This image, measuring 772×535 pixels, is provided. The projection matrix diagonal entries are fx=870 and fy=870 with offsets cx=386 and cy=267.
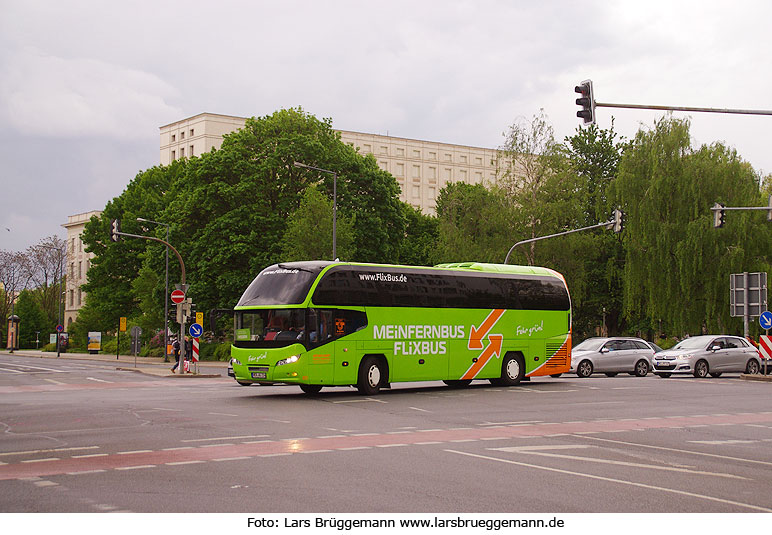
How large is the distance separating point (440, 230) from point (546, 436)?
1813 inches

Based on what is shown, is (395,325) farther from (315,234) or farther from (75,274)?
(75,274)

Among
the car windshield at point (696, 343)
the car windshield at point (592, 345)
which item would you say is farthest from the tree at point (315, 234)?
the car windshield at point (696, 343)

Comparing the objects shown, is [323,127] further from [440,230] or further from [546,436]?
[546,436]

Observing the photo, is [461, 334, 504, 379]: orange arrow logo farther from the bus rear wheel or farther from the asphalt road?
the asphalt road

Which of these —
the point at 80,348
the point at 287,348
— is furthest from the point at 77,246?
the point at 287,348

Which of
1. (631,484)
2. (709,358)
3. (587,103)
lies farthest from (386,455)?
(709,358)

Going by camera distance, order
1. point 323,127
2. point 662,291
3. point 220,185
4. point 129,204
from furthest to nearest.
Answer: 1. point 129,204
2. point 323,127
3. point 220,185
4. point 662,291

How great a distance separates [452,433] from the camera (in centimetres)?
1398

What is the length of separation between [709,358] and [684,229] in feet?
58.5

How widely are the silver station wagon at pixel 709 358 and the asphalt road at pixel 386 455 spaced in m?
11.0

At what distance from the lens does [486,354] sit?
25.8 m

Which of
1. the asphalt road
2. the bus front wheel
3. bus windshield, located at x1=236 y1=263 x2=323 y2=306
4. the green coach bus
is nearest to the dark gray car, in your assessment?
the green coach bus

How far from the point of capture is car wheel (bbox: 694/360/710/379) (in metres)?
32.0

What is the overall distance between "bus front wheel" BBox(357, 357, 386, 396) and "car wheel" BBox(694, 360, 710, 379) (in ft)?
47.9
